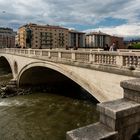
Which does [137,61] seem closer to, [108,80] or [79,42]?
[108,80]

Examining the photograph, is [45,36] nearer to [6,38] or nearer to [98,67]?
[6,38]

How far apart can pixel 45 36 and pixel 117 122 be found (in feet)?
327

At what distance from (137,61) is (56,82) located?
66.1ft

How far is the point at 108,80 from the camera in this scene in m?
9.73

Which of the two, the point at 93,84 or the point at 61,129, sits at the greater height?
the point at 93,84

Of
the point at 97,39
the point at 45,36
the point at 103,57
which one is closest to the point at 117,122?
the point at 103,57

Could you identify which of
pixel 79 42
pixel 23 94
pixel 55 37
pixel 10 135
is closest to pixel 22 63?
pixel 23 94

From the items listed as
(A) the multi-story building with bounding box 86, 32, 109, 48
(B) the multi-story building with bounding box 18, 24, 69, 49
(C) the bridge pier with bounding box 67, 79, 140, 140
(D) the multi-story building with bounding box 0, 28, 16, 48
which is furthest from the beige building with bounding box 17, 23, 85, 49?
(C) the bridge pier with bounding box 67, 79, 140, 140

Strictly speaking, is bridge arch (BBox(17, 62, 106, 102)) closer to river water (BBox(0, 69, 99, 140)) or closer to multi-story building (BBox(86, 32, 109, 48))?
river water (BBox(0, 69, 99, 140))

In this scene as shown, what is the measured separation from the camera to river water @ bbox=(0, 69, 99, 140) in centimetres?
1317

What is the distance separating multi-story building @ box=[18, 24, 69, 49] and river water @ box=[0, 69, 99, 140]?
75199 mm

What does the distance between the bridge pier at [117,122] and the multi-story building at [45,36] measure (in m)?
91.6

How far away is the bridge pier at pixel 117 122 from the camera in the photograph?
3.96 metres

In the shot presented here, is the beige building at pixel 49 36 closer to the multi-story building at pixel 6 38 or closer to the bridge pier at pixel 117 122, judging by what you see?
the multi-story building at pixel 6 38
